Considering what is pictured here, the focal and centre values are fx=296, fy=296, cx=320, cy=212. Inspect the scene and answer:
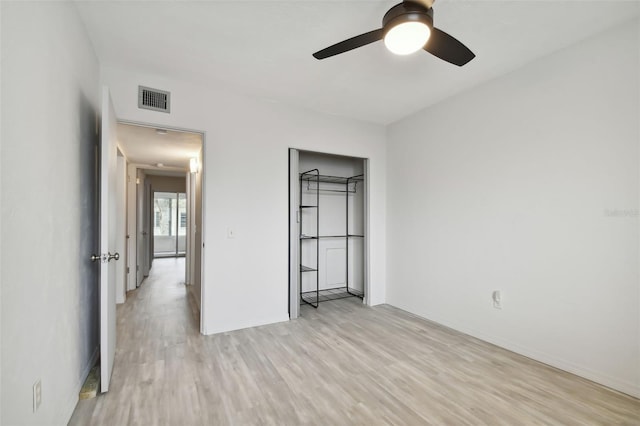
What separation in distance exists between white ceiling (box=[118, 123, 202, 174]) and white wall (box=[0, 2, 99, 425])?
1.42 metres

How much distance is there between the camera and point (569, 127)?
239cm

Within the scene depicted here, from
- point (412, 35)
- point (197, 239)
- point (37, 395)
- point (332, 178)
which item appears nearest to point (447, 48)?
point (412, 35)

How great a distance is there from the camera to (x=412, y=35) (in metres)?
1.66

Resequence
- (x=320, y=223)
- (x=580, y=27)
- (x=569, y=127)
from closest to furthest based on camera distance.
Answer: (x=580, y=27), (x=569, y=127), (x=320, y=223)

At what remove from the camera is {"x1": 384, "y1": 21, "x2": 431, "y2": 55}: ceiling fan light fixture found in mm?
1610

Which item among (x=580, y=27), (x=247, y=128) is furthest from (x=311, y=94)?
(x=580, y=27)

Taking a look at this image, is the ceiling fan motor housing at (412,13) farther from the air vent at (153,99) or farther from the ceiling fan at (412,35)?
the air vent at (153,99)

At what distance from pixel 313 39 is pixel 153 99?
1.67 metres

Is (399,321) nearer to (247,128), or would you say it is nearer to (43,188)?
(247,128)

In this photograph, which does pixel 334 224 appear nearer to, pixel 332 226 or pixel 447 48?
pixel 332 226

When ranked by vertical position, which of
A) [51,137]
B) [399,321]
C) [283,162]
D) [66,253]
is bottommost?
[399,321]

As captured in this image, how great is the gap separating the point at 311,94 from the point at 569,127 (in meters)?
2.37

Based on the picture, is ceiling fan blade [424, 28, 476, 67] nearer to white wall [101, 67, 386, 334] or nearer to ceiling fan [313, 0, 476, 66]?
ceiling fan [313, 0, 476, 66]

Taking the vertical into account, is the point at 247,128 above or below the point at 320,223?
above
